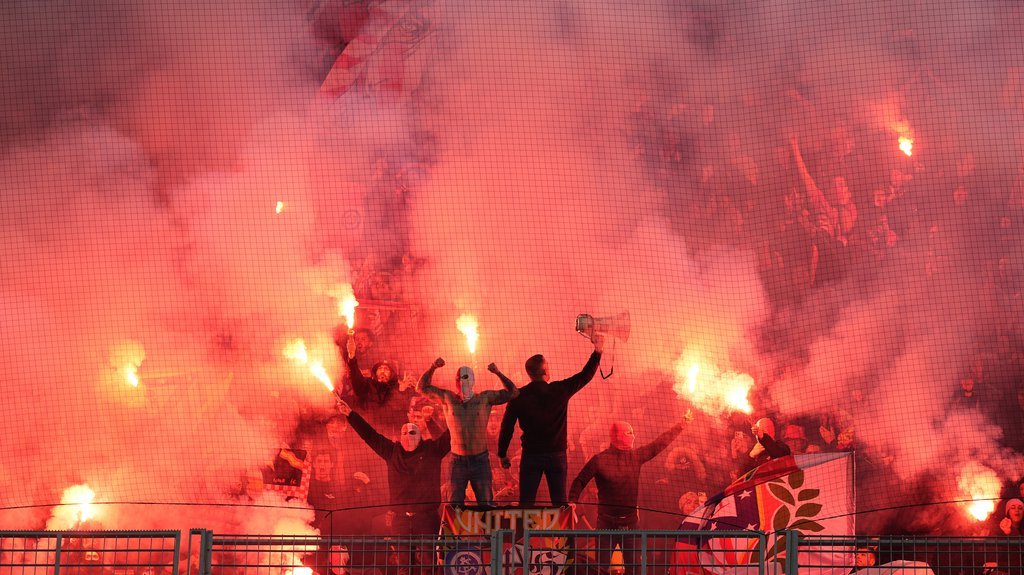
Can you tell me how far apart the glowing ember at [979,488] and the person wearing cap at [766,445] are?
4.16ft

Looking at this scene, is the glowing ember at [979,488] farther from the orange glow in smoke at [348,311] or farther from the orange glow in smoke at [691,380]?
the orange glow in smoke at [348,311]

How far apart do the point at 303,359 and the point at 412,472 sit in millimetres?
1147

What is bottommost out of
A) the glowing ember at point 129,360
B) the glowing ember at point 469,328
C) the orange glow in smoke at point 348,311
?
the glowing ember at point 129,360

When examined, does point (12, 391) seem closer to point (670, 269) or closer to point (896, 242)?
point (670, 269)

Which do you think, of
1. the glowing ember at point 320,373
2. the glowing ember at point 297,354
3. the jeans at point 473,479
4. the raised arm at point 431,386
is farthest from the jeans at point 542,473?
the glowing ember at point 297,354

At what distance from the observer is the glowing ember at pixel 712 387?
7742mm

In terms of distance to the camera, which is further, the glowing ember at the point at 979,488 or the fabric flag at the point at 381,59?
the fabric flag at the point at 381,59

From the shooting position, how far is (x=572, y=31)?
810 cm

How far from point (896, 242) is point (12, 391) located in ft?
21.4

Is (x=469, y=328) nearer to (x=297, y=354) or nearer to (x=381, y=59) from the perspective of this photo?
(x=297, y=354)

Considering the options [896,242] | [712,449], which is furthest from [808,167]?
[712,449]

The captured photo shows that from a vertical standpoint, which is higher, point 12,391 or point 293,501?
point 12,391

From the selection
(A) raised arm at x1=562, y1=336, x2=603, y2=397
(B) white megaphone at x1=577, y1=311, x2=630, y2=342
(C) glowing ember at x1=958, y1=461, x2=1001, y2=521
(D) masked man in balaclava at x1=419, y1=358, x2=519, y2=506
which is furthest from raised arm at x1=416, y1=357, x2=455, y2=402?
(C) glowing ember at x1=958, y1=461, x2=1001, y2=521

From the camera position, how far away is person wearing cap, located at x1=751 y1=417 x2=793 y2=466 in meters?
7.62
